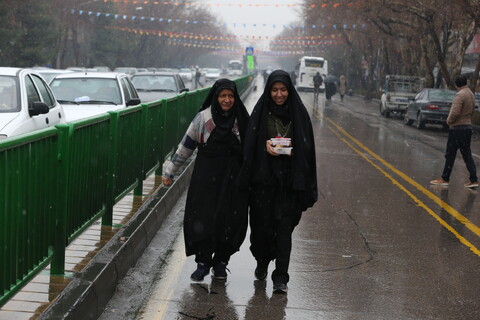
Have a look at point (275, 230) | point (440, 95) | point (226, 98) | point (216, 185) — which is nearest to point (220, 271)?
point (275, 230)

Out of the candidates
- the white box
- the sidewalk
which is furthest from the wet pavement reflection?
the white box

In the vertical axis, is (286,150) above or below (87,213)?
above

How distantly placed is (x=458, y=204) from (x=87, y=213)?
6.63 m

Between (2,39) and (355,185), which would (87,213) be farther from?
(2,39)

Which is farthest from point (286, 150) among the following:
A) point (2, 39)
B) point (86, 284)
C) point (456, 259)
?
point (2, 39)

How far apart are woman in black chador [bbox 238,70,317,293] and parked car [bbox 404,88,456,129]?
902 inches

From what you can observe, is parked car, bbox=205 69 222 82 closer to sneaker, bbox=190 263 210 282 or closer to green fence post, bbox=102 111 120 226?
green fence post, bbox=102 111 120 226

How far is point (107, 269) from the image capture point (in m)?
6.45

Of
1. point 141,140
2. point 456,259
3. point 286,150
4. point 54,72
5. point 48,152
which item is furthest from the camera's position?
point 54,72

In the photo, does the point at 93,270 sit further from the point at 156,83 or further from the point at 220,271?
the point at 156,83

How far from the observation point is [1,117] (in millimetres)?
10852

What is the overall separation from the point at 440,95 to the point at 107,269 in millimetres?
24888

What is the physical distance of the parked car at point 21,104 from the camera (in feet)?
35.5

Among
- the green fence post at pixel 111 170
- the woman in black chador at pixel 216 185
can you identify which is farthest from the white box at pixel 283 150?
the green fence post at pixel 111 170
